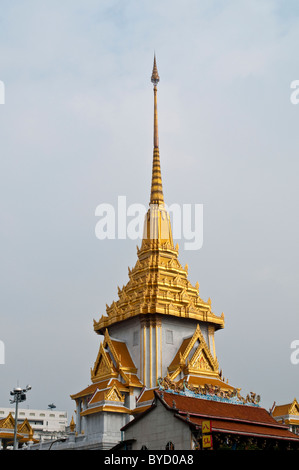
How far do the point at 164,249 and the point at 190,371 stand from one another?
1541 centimetres

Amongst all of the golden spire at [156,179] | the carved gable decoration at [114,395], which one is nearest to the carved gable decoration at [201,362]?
the carved gable decoration at [114,395]

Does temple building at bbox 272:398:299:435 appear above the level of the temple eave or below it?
below

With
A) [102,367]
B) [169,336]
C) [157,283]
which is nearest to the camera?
[102,367]

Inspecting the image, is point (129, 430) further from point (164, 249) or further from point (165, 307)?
point (164, 249)

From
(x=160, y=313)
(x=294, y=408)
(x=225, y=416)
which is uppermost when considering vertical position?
(x=160, y=313)

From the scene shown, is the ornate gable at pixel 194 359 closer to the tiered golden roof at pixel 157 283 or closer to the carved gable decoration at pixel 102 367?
the tiered golden roof at pixel 157 283

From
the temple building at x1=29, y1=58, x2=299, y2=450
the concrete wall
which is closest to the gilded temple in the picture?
the temple building at x1=29, y1=58, x2=299, y2=450

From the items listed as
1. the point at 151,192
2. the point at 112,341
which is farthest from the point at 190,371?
the point at 151,192

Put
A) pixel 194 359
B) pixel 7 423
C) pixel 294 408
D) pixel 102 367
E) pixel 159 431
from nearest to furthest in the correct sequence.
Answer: pixel 159 431 < pixel 194 359 < pixel 102 367 < pixel 294 408 < pixel 7 423

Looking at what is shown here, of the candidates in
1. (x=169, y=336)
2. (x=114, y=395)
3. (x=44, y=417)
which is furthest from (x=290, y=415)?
(x=44, y=417)

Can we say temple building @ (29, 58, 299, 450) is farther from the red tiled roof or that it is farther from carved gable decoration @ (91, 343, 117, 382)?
the red tiled roof

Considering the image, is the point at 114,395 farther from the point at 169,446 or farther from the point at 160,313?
the point at 169,446

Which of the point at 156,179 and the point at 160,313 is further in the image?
the point at 156,179
